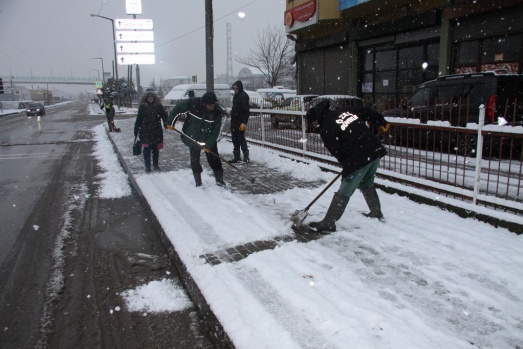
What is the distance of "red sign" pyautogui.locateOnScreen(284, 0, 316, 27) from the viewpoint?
727 inches

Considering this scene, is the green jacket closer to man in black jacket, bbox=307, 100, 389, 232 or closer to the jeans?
man in black jacket, bbox=307, 100, 389, 232

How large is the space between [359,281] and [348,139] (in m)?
1.61

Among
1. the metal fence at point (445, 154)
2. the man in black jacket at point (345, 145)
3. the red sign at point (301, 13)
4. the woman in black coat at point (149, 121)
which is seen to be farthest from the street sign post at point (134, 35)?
the man in black jacket at point (345, 145)

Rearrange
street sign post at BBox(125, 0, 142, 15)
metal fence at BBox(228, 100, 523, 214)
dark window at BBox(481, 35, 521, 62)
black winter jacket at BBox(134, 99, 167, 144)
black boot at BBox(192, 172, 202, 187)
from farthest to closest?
street sign post at BBox(125, 0, 142, 15) → dark window at BBox(481, 35, 521, 62) → black winter jacket at BBox(134, 99, 167, 144) → black boot at BBox(192, 172, 202, 187) → metal fence at BBox(228, 100, 523, 214)

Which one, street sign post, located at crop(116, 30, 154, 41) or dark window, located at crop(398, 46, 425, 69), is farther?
street sign post, located at crop(116, 30, 154, 41)

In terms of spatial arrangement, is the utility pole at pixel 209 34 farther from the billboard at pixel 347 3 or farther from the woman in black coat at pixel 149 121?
the billboard at pixel 347 3

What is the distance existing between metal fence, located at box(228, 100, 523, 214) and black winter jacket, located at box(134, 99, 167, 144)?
2701mm

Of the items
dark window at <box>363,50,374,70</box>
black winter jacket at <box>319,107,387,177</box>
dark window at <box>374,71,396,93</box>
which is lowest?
black winter jacket at <box>319,107,387,177</box>

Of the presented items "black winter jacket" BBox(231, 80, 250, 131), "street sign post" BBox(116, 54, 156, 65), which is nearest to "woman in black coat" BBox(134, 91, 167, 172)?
"black winter jacket" BBox(231, 80, 250, 131)

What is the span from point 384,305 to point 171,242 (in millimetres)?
2378

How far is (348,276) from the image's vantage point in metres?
3.36

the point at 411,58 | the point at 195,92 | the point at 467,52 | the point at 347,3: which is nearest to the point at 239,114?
the point at 467,52

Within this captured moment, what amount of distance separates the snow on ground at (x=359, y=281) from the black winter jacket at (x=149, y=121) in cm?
300

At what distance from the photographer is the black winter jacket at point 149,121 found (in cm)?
789
